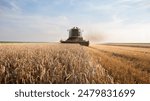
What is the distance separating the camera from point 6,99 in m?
5.73

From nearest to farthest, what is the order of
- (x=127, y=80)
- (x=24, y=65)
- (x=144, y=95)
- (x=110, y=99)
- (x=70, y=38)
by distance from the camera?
(x=110, y=99)
(x=144, y=95)
(x=24, y=65)
(x=127, y=80)
(x=70, y=38)

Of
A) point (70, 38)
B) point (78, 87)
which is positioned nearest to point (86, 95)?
point (78, 87)

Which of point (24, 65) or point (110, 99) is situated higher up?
point (24, 65)

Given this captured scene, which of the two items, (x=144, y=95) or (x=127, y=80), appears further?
(x=127, y=80)

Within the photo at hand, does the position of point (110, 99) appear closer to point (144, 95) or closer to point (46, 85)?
point (144, 95)

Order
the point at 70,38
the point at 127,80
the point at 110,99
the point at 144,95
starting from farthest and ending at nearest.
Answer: the point at 70,38
the point at 127,80
the point at 144,95
the point at 110,99

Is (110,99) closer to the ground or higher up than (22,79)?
closer to the ground

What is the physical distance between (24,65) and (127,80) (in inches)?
111

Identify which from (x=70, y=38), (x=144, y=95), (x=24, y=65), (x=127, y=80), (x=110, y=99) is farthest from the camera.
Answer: (x=70, y=38)

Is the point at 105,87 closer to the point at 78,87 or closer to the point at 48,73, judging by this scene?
the point at 78,87

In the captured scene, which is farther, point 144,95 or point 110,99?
point 144,95

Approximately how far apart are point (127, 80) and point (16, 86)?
10.5 ft

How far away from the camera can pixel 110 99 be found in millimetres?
5613

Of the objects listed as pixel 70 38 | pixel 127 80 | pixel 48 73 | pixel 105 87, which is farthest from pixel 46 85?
pixel 70 38
